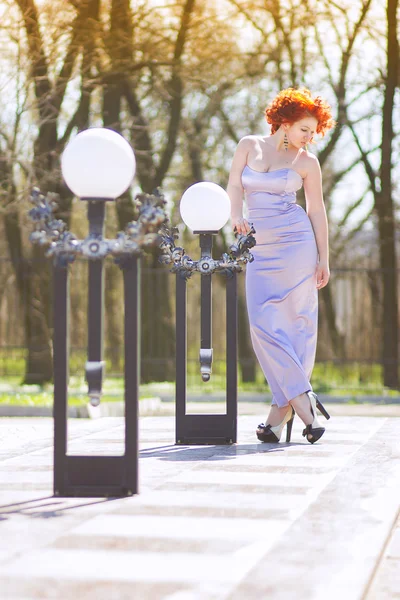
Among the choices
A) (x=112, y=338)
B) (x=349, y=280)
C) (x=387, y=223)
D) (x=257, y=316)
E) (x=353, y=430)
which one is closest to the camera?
(x=257, y=316)

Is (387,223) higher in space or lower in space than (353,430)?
higher

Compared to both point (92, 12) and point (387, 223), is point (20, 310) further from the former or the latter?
point (387, 223)

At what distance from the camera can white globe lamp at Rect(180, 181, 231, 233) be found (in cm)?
646

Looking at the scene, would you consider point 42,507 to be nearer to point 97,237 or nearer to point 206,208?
point 97,237

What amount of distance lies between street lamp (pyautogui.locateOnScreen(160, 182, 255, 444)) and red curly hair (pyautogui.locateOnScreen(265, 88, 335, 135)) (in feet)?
1.79

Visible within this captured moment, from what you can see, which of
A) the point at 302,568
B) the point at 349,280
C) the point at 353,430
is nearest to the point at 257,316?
the point at 353,430

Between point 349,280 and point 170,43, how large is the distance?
4451 millimetres

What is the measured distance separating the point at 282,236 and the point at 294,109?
747 millimetres

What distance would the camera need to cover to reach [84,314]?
17953 mm

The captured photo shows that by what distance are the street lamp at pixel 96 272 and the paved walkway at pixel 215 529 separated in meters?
0.14

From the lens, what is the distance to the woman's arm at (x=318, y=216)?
6676 mm

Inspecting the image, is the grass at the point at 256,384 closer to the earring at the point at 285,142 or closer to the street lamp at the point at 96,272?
the earring at the point at 285,142

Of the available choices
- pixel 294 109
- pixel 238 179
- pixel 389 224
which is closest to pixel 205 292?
pixel 238 179

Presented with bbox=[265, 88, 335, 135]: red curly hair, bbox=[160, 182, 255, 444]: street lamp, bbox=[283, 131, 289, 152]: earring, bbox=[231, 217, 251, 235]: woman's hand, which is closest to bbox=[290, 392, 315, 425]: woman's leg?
bbox=[160, 182, 255, 444]: street lamp
